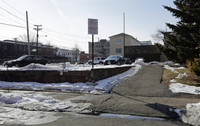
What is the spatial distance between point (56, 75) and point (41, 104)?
4.93 meters

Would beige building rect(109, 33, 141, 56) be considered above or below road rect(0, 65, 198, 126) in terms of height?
above

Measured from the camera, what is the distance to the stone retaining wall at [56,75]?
10.8m

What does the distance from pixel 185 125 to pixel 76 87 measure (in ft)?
21.2

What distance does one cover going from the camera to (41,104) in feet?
22.1

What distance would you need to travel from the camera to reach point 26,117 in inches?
211

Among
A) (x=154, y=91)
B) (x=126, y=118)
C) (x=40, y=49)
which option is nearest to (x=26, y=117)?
(x=126, y=118)

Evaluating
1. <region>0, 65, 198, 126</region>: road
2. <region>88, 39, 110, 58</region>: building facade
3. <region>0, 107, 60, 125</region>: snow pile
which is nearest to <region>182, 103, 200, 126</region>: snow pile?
<region>0, 65, 198, 126</region>: road

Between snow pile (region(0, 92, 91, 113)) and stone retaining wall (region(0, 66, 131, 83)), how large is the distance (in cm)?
369

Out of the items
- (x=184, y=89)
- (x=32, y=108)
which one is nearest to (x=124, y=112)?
(x=32, y=108)

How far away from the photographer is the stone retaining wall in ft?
35.5

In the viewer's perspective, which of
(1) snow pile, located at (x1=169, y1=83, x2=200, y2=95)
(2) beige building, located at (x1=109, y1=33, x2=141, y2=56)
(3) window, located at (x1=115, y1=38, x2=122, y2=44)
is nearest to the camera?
(1) snow pile, located at (x1=169, y1=83, x2=200, y2=95)

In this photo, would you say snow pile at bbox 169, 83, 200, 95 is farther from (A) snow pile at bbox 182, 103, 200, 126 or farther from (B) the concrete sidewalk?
(A) snow pile at bbox 182, 103, 200, 126

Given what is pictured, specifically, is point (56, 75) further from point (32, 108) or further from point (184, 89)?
point (184, 89)

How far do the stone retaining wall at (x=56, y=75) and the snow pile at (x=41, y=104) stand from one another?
145 inches
